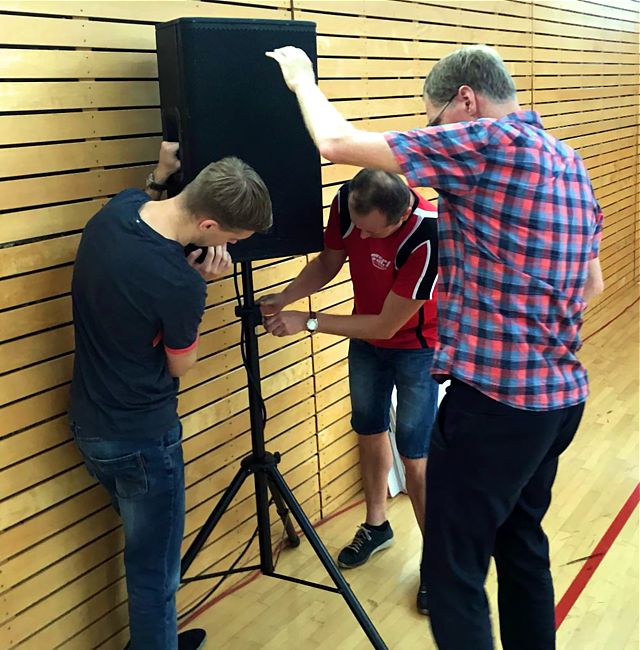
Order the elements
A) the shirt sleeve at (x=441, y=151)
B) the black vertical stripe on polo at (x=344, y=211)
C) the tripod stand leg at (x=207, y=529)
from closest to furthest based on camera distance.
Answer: the shirt sleeve at (x=441, y=151) → the tripod stand leg at (x=207, y=529) → the black vertical stripe on polo at (x=344, y=211)

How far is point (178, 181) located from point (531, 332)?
103cm

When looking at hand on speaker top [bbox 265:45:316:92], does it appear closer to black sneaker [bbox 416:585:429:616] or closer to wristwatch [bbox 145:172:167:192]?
wristwatch [bbox 145:172:167:192]

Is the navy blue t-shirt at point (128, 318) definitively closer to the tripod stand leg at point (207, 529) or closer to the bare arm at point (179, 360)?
the bare arm at point (179, 360)

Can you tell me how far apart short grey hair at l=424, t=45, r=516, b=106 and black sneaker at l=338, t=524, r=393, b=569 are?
1797 mm

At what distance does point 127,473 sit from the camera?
195cm

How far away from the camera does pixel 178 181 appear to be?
2.05 m

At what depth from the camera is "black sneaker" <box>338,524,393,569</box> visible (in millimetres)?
2838

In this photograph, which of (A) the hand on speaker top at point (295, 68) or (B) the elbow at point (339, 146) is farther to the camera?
(A) the hand on speaker top at point (295, 68)

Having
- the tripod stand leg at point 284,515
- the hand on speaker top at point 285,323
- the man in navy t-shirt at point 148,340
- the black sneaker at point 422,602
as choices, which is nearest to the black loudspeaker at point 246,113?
the man in navy t-shirt at point 148,340

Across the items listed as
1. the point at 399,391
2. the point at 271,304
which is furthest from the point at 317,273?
the point at 399,391

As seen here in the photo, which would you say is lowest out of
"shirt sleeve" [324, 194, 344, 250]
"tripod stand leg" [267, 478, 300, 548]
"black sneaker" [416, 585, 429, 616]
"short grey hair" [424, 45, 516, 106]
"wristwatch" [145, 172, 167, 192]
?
"black sneaker" [416, 585, 429, 616]

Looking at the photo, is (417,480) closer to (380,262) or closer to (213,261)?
(380,262)

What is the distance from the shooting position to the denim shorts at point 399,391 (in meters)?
2.58

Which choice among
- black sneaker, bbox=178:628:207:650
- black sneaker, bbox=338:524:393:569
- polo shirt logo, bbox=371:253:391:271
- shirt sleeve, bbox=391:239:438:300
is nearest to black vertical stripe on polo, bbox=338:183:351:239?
polo shirt logo, bbox=371:253:391:271
